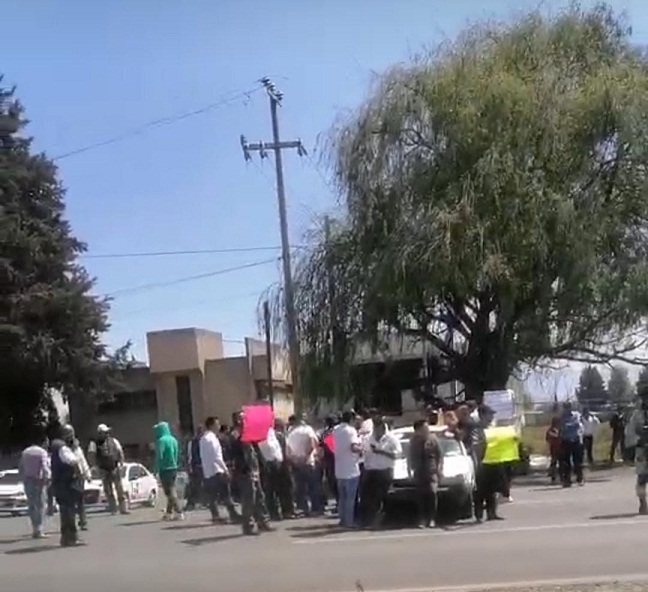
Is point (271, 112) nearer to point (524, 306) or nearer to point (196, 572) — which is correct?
point (524, 306)

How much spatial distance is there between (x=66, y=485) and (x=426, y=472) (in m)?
4.89

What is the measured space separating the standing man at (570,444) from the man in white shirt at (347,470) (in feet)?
22.2

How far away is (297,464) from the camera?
65.2 ft

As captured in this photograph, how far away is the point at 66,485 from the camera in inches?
690

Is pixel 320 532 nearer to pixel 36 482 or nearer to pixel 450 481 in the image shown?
pixel 450 481

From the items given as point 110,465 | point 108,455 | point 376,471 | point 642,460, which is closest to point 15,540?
point 108,455

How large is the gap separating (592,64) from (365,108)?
17.9ft

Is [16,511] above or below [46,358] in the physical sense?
below

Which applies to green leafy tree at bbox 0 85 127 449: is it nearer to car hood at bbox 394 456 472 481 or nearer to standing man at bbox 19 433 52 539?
standing man at bbox 19 433 52 539

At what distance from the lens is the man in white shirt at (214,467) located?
59.6 feet

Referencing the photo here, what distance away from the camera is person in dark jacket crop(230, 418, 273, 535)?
57.4ft

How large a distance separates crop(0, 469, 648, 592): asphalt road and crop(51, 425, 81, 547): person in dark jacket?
0.30 m

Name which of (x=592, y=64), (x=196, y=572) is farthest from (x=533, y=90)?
(x=196, y=572)

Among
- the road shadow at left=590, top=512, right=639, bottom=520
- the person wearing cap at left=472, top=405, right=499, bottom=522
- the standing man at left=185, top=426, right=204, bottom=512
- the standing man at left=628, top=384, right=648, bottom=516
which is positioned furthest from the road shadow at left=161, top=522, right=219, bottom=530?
the standing man at left=628, top=384, right=648, bottom=516
